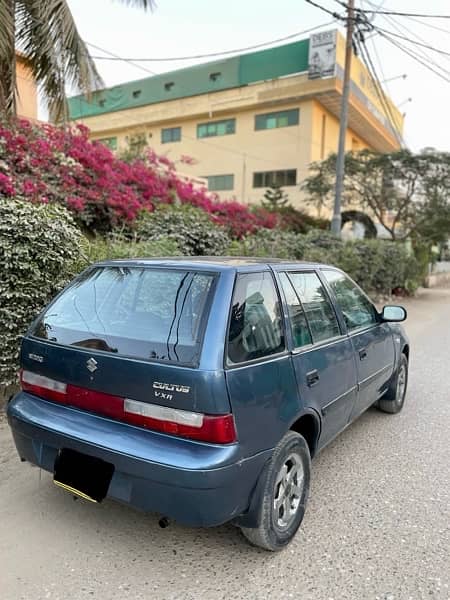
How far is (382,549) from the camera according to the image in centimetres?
261

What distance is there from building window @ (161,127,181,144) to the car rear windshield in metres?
30.9

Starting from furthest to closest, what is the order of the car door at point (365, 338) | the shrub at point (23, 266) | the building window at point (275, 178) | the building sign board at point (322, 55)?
the building window at point (275, 178) < the building sign board at point (322, 55) < the shrub at point (23, 266) < the car door at point (365, 338)

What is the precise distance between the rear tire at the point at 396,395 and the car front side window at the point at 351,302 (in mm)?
897

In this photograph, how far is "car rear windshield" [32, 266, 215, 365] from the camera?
240cm

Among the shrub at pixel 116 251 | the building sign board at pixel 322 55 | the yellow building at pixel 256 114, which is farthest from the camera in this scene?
the yellow building at pixel 256 114

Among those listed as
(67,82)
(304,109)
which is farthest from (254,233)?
(304,109)

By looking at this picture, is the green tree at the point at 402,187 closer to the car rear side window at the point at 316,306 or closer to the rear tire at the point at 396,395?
the rear tire at the point at 396,395

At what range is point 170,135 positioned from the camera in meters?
32.1

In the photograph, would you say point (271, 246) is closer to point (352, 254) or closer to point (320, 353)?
point (352, 254)

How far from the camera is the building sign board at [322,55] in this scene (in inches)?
953

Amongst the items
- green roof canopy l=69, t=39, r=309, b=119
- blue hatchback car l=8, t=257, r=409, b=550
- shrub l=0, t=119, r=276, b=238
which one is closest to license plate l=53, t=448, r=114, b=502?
blue hatchback car l=8, t=257, r=409, b=550

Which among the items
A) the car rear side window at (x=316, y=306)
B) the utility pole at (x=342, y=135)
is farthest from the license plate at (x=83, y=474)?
the utility pole at (x=342, y=135)

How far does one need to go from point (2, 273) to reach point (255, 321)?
265 cm

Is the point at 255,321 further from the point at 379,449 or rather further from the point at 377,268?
the point at 377,268
